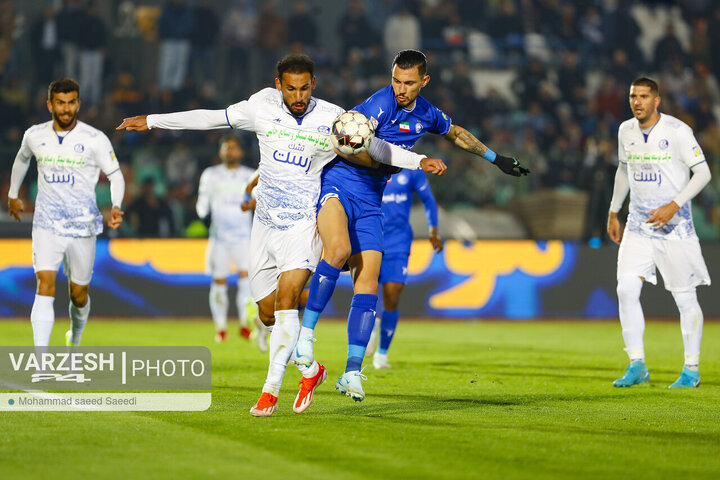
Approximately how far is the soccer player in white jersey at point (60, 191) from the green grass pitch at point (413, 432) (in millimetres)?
1634

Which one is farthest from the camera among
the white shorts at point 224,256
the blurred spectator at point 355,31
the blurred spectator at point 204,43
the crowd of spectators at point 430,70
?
the blurred spectator at point 355,31

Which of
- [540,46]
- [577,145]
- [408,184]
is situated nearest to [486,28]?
[540,46]

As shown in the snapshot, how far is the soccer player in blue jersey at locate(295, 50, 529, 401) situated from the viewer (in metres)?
7.05

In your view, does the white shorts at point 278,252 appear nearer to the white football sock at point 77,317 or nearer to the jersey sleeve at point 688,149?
the white football sock at point 77,317

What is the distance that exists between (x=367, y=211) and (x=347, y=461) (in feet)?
8.60

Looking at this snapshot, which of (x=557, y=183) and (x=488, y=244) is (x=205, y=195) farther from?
(x=557, y=183)

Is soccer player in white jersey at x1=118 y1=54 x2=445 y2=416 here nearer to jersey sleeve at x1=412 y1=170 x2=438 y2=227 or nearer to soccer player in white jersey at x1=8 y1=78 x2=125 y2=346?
soccer player in white jersey at x1=8 y1=78 x2=125 y2=346

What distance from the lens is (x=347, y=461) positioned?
5156 millimetres

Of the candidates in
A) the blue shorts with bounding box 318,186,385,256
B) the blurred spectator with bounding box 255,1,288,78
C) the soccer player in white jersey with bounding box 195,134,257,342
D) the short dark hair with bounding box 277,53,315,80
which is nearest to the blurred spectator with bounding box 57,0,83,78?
the blurred spectator with bounding box 255,1,288,78

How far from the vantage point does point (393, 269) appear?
34.8 ft

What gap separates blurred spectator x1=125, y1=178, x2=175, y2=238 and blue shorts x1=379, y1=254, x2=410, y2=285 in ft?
25.2

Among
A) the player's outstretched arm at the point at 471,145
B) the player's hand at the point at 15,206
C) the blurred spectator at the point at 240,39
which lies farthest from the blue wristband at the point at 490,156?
the blurred spectator at the point at 240,39

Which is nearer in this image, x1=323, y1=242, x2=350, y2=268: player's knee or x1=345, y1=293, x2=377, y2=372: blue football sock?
x1=323, y1=242, x2=350, y2=268: player's knee

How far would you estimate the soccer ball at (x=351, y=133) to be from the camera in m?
6.92
